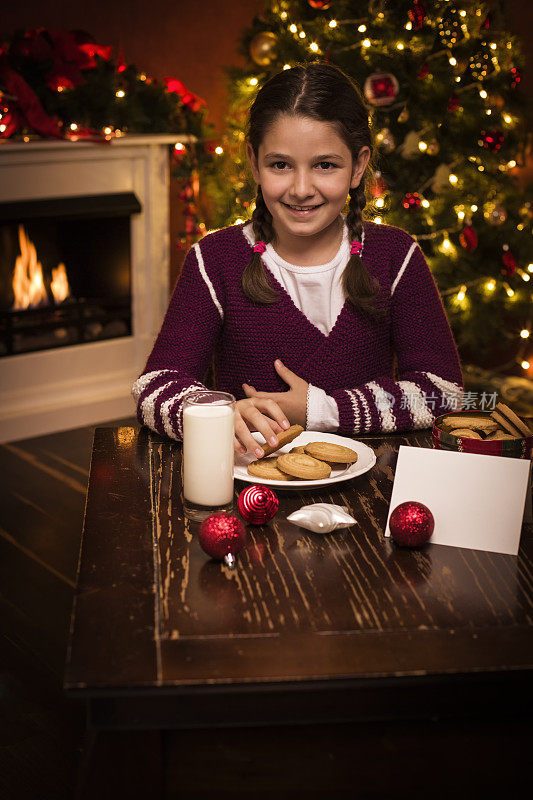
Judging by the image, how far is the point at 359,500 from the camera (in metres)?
1.10

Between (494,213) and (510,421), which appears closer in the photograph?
(510,421)

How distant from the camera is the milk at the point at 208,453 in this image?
1.02 metres

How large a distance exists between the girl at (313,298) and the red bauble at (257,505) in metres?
0.36

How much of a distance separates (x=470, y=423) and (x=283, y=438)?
0.83 ft

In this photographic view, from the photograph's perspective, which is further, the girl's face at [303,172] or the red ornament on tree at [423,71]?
the red ornament on tree at [423,71]

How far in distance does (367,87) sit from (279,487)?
2.19 metres

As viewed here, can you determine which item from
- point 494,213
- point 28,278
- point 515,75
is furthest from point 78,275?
point 515,75

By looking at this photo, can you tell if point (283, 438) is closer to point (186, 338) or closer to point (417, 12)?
point (186, 338)

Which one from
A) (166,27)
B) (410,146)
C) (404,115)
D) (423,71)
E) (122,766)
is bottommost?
(122,766)

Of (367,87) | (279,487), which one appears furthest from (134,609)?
(367,87)

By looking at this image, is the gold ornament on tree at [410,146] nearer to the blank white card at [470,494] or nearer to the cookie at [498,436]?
the cookie at [498,436]

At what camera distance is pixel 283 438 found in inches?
46.3

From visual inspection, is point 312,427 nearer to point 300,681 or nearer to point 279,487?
point 279,487

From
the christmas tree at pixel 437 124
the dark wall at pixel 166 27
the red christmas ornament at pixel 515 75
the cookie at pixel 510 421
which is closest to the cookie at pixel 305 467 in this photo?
the cookie at pixel 510 421
